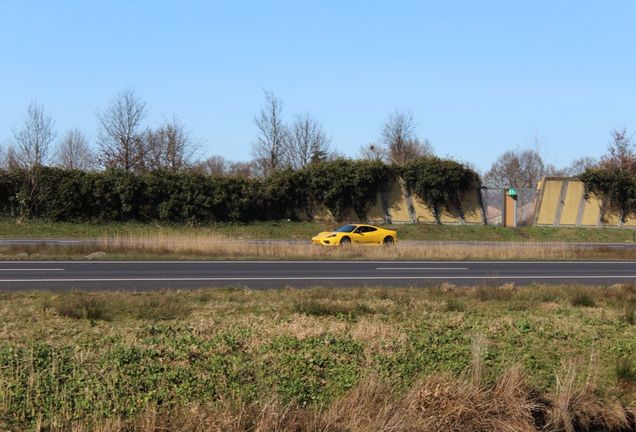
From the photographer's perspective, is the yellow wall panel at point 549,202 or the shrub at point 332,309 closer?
the shrub at point 332,309

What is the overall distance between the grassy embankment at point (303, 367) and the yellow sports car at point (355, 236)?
60.2ft

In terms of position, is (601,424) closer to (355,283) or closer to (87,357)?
(87,357)

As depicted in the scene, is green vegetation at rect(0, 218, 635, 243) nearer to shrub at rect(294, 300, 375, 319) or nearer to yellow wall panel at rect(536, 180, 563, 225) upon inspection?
yellow wall panel at rect(536, 180, 563, 225)

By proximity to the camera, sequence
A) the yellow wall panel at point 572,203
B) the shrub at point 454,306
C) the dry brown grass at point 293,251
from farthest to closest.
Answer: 1. the yellow wall panel at point 572,203
2. the dry brown grass at point 293,251
3. the shrub at point 454,306

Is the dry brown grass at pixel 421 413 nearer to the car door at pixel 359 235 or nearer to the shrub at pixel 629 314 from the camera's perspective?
the shrub at pixel 629 314

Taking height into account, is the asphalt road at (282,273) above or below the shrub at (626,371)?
above

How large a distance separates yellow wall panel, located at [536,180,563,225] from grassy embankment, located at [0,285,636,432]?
3541 centimetres

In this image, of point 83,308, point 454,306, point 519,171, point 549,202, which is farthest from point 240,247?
point 519,171

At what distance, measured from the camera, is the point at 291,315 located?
11.2m

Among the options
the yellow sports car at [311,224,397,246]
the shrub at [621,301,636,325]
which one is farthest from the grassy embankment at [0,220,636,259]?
the shrub at [621,301,636,325]

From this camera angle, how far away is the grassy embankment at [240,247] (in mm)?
23938

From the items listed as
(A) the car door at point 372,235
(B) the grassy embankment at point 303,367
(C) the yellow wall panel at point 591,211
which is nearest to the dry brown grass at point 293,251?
(A) the car door at point 372,235

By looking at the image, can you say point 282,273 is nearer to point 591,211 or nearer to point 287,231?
point 287,231

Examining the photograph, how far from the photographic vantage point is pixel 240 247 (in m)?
26.0
